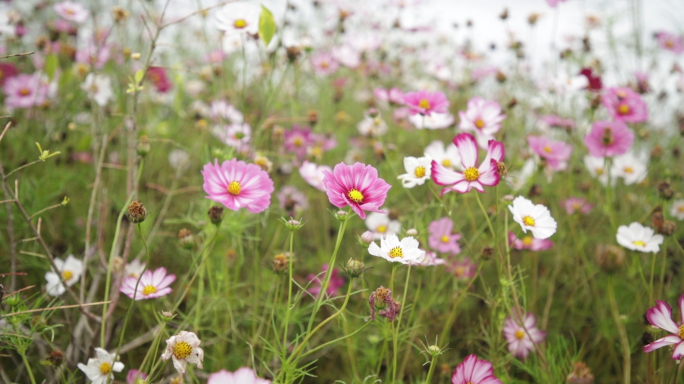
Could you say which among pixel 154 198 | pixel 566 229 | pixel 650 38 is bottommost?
pixel 154 198

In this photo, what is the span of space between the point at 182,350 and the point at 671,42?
2.00 meters

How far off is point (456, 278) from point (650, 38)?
154 centimetres

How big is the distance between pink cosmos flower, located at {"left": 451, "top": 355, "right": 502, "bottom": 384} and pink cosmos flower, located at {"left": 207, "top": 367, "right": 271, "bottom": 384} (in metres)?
A: 0.27

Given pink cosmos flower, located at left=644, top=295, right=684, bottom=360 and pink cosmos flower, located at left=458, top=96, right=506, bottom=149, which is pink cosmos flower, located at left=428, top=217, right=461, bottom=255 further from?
pink cosmos flower, located at left=644, top=295, right=684, bottom=360

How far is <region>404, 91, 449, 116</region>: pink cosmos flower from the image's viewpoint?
0.87 m

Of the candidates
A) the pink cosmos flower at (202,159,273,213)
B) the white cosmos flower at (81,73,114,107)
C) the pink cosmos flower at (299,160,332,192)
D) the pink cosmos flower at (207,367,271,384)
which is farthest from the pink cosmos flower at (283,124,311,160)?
the pink cosmos flower at (207,367,271,384)

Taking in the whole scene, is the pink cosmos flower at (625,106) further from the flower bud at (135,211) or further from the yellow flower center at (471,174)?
the flower bud at (135,211)

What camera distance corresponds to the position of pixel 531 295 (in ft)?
3.43

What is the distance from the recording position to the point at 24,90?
125 cm

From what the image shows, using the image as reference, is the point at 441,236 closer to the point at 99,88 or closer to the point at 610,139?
the point at 610,139

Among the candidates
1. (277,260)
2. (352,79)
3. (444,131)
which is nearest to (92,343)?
(277,260)

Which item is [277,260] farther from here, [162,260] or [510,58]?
[510,58]

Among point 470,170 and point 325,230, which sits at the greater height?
point 470,170

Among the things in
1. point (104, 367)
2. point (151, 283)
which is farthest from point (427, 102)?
point (104, 367)
